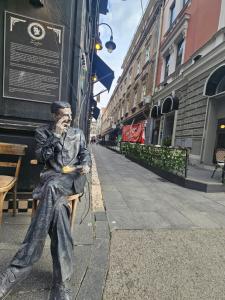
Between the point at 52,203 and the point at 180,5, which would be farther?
the point at 180,5

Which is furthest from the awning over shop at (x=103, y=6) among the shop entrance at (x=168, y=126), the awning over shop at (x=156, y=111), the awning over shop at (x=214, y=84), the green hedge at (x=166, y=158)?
the green hedge at (x=166, y=158)

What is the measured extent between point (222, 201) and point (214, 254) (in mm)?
2484

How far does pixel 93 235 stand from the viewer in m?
2.56

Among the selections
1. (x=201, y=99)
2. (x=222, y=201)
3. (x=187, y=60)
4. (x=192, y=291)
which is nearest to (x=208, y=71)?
(x=201, y=99)

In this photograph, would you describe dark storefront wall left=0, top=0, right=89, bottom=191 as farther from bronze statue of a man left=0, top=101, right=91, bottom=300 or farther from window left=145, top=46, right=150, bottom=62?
window left=145, top=46, right=150, bottom=62

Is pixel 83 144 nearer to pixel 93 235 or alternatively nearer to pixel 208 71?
pixel 93 235

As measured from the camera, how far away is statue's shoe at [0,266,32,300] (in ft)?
4.86

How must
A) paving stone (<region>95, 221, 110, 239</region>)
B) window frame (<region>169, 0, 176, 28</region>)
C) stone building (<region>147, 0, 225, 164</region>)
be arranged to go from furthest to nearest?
window frame (<region>169, 0, 176, 28</region>), stone building (<region>147, 0, 225, 164</region>), paving stone (<region>95, 221, 110, 239</region>)

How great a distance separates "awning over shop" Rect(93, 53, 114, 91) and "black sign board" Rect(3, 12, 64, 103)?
19.5 feet

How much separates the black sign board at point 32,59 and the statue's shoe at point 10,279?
244 cm

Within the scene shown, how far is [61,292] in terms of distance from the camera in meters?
1.52

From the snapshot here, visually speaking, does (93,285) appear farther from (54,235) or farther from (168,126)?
(168,126)

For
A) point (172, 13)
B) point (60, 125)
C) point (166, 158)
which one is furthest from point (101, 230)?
point (172, 13)

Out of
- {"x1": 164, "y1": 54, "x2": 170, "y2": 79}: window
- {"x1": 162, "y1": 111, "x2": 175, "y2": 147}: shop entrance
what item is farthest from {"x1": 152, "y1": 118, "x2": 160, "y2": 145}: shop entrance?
{"x1": 164, "y1": 54, "x2": 170, "y2": 79}: window
